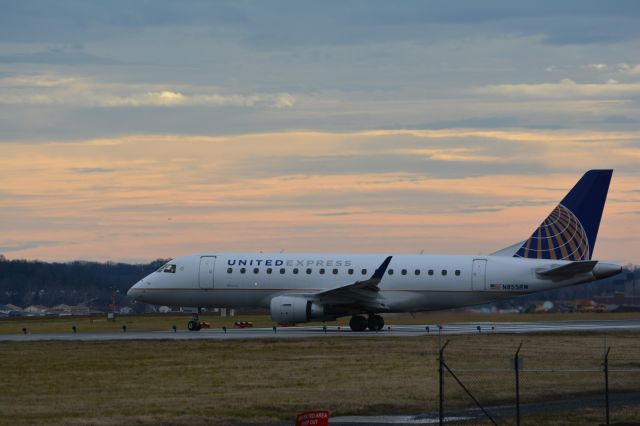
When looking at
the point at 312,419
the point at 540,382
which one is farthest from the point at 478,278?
the point at 312,419

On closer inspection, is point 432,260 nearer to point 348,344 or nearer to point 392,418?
point 348,344

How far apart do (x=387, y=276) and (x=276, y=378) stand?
2322 centimetres

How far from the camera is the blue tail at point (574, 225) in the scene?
5794 cm

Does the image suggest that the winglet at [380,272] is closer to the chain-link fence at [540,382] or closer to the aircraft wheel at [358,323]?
the aircraft wheel at [358,323]

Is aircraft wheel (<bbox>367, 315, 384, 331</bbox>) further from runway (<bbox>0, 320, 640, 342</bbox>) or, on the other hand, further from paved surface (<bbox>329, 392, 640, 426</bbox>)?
paved surface (<bbox>329, 392, 640, 426</bbox>)

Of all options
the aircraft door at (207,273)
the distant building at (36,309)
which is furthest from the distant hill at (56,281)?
the aircraft door at (207,273)

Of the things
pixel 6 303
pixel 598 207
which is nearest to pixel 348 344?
pixel 598 207

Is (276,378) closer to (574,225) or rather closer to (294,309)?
(294,309)

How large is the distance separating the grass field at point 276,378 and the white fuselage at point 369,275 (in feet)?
22.2

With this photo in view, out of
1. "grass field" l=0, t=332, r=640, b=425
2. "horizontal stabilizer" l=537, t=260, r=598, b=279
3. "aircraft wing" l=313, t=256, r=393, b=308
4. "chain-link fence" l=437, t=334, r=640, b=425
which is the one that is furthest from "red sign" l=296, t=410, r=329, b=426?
"horizontal stabilizer" l=537, t=260, r=598, b=279

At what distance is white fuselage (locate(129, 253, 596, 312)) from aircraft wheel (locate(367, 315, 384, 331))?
66cm

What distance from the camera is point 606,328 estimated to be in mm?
59719

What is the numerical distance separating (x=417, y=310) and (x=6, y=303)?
14171 centimetres

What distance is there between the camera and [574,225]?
58.2 metres
